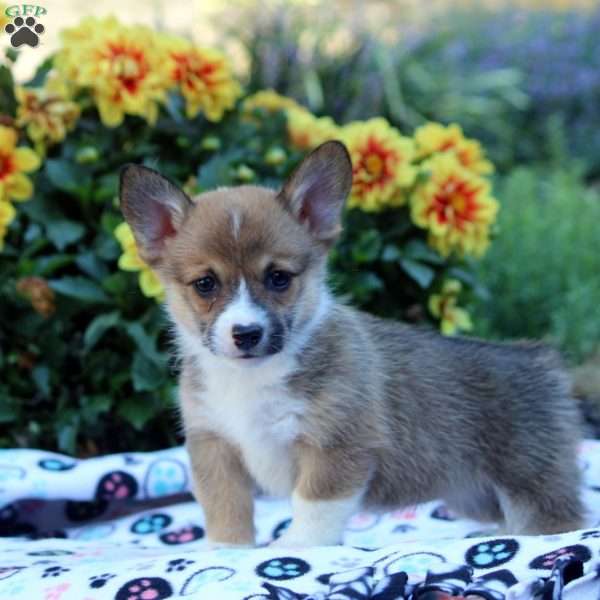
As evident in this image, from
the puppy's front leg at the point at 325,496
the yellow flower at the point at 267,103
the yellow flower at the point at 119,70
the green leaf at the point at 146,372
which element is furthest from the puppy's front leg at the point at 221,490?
the yellow flower at the point at 267,103

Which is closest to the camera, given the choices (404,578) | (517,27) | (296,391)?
(404,578)

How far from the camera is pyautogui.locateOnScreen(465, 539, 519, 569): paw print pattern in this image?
10.2 ft

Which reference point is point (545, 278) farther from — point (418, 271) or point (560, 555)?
point (560, 555)

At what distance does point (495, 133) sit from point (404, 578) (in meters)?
8.24

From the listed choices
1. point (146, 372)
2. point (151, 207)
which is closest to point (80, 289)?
point (146, 372)

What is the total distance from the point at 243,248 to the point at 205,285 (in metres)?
0.19

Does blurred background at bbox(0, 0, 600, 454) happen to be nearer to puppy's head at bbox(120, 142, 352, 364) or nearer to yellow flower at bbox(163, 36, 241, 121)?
yellow flower at bbox(163, 36, 241, 121)

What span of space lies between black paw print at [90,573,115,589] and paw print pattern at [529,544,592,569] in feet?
4.16

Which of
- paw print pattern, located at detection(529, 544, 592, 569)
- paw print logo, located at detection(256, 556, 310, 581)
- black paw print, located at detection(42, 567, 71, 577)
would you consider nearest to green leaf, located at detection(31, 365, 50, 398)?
black paw print, located at detection(42, 567, 71, 577)

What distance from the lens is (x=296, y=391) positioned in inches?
143

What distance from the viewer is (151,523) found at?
460 centimetres

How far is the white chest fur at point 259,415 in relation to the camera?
3.62m

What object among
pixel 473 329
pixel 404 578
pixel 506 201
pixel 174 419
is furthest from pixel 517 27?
pixel 404 578

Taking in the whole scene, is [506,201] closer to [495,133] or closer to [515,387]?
[495,133]
